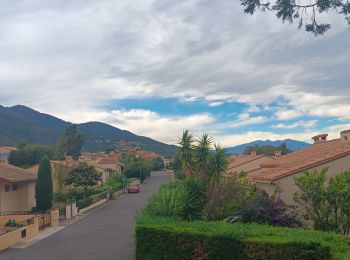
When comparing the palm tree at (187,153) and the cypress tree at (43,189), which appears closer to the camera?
the palm tree at (187,153)

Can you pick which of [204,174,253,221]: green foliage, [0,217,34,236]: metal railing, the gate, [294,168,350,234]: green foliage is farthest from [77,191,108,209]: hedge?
[294,168,350,234]: green foliage

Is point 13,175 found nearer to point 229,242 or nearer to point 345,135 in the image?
point 345,135

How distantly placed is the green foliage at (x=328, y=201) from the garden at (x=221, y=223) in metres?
0.05

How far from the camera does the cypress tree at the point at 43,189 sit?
39.7 metres

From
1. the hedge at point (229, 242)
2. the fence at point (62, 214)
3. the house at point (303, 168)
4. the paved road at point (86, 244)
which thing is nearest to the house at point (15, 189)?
the fence at point (62, 214)

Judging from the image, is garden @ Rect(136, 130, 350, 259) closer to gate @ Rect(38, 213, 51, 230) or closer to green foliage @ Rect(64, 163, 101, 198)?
gate @ Rect(38, 213, 51, 230)

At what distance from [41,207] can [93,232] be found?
1173 cm

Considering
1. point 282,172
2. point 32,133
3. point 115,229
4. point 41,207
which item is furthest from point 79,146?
point 282,172

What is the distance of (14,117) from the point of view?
180 m

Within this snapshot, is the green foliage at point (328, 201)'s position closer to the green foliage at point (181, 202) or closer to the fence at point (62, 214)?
the green foliage at point (181, 202)

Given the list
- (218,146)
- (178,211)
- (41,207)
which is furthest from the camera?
(41,207)

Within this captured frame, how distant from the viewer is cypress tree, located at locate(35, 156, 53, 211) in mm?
39719

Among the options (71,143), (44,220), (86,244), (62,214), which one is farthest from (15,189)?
(71,143)

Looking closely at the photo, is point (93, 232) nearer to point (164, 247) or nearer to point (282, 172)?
point (282, 172)
